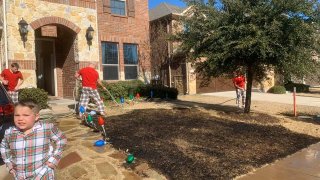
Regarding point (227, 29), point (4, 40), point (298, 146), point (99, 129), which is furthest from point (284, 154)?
point (4, 40)

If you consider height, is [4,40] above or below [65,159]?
above

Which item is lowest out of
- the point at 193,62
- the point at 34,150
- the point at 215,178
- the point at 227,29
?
the point at 215,178

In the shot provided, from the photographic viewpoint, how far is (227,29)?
32.3 feet

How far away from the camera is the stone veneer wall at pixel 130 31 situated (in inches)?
609

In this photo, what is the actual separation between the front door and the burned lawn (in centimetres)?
774

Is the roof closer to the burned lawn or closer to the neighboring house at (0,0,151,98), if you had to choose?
the neighboring house at (0,0,151,98)

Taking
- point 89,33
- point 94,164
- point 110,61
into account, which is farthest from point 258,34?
point 110,61

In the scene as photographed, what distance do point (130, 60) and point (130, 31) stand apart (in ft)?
4.69

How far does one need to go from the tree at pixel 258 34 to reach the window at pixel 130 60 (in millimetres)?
6563

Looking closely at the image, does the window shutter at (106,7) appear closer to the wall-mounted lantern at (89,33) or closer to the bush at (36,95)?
the wall-mounted lantern at (89,33)

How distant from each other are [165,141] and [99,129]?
1728mm

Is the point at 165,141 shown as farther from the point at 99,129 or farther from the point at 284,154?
the point at 284,154

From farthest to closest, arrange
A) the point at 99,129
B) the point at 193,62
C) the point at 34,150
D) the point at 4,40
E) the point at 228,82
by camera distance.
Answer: the point at 228,82 → the point at 4,40 → the point at 193,62 → the point at 99,129 → the point at 34,150

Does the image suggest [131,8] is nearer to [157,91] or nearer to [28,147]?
[157,91]
